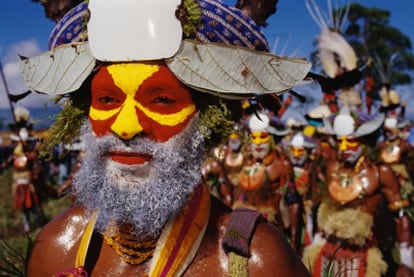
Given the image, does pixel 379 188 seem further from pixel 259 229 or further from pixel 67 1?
pixel 67 1

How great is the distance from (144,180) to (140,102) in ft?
1.07

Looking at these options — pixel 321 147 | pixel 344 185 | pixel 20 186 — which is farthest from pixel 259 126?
pixel 20 186

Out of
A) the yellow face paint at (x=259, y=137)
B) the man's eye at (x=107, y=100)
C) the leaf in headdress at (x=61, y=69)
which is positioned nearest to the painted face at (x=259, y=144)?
the yellow face paint at (x=259, y=137)

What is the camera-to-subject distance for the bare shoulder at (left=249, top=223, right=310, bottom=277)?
2045 millimetres

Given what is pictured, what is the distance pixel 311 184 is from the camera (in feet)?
28.4

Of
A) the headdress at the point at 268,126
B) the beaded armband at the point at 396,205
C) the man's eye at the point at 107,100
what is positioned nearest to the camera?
the man's eye at the point at 107,100

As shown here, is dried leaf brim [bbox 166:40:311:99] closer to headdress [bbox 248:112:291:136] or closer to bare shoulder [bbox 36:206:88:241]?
bare shoulder [bbox 36:206:88:241]

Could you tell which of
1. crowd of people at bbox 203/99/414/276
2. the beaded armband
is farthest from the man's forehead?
the beaded armband

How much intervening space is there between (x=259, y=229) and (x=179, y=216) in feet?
1.18

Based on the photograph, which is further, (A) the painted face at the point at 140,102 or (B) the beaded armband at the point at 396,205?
(B) the beaded armband at the point at 396,205

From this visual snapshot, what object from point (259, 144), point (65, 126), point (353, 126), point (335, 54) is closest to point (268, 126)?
point (259, 144)

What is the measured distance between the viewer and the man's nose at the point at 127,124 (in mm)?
1969

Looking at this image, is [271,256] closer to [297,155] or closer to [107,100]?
[107,100]

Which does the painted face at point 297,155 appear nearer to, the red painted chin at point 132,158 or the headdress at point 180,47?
the headdress at point 180,47
